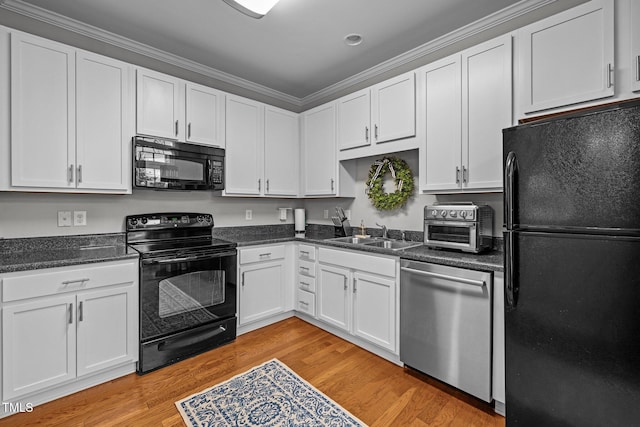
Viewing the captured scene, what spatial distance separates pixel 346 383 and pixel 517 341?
3.77 ft

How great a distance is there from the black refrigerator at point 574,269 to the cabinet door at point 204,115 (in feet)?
8.00

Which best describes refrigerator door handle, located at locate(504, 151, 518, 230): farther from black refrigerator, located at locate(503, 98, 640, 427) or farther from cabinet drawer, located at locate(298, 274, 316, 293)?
cabinet drawer, located at locate(298, 274, 316, 293)

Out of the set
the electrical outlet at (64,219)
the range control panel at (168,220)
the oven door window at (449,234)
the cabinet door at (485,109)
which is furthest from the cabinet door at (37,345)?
the cabinet door at (485,109)

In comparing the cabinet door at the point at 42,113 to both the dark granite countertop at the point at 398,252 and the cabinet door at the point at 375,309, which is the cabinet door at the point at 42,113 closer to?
the dark granite countertop at the point at 398,252

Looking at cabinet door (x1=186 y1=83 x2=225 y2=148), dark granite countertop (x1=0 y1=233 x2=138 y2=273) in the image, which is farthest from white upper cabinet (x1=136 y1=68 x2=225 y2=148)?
dark granite countertop (x1=0 y1=233 x2=138 y2=273)

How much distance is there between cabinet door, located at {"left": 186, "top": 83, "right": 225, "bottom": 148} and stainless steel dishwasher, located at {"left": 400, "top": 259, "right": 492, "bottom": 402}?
210 cm

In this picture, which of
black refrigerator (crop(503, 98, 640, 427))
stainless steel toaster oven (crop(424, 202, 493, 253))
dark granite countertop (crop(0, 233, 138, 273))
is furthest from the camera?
stainless steel toaster oven (crop(424, 202, 493, 253))

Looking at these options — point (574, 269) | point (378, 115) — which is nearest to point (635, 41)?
point (574, 269)

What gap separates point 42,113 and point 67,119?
0.13 meters

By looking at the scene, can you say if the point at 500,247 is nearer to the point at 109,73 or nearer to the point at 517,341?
the point at 517,341

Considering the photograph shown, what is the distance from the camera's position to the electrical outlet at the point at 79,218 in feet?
8.02

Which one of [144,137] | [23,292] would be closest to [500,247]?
[144,137]

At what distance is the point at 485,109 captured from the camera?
212cm

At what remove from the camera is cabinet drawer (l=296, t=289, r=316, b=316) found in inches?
122
